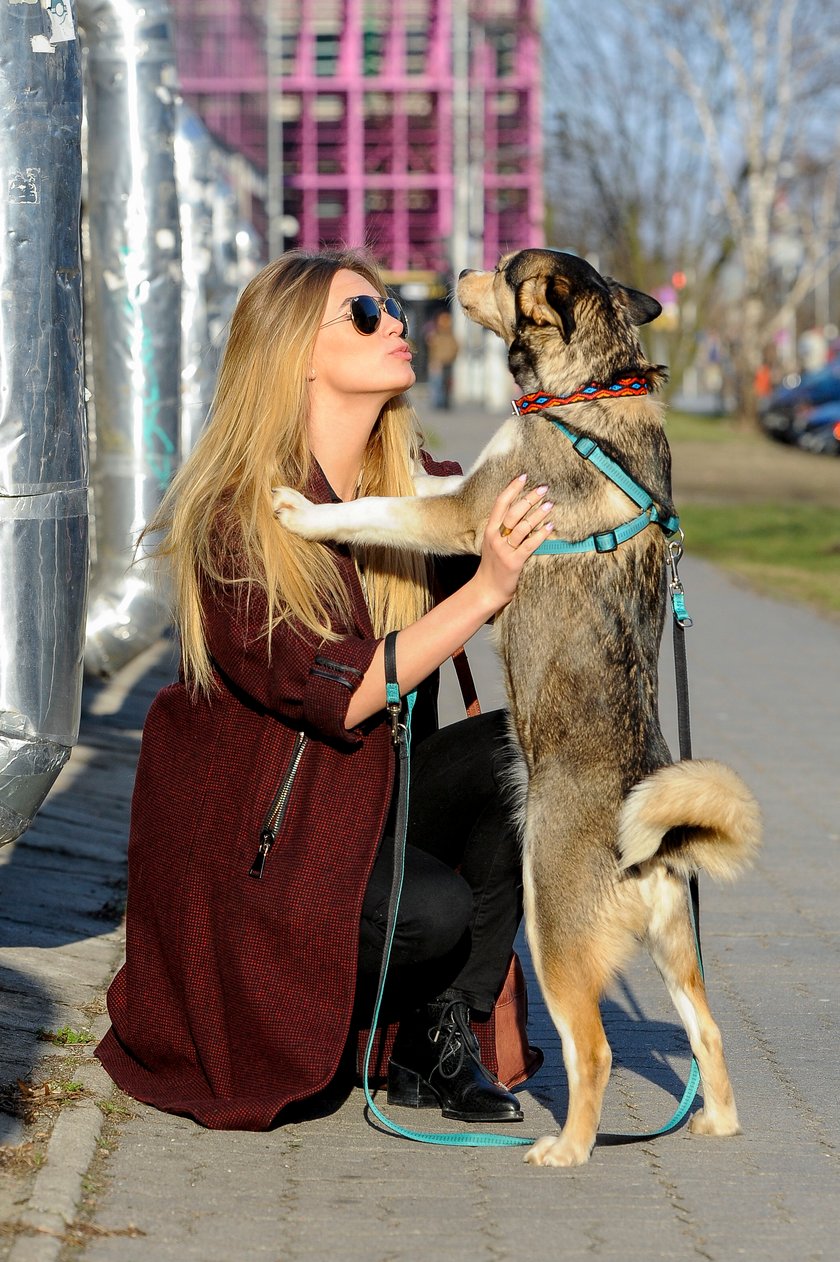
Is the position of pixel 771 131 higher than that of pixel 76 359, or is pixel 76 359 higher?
pixel 771 131

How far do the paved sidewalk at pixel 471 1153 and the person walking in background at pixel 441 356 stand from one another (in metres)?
30.1

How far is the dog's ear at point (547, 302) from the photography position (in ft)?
13.1

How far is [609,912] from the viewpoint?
354 cm

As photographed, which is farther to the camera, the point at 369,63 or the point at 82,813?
the point at 369,63

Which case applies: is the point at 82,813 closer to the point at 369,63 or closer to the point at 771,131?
the point at 771,131

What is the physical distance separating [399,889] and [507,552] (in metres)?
0.81

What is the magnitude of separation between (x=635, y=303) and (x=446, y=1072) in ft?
6.41

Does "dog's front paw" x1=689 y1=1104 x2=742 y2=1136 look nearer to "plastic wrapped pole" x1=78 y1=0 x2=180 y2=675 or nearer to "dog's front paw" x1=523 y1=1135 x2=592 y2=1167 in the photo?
"dog's front paw" x1=523 y1=1135 x2=592 y2=1167

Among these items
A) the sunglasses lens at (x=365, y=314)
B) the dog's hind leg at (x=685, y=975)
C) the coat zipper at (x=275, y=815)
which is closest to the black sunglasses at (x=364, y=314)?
the sunglasses lens at (x=365, y=314)

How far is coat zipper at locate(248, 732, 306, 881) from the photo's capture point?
12.4 ft

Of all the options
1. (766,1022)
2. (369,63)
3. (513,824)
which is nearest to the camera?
(513,824)

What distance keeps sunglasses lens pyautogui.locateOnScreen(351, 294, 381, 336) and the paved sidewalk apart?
6.24 feet


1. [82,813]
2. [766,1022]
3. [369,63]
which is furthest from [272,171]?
[766,1022]

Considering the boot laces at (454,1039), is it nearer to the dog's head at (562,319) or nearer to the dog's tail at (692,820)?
the dog's tail at (692,820)
